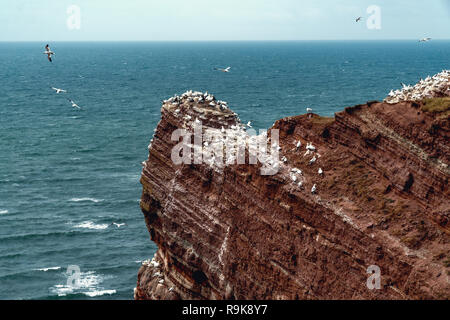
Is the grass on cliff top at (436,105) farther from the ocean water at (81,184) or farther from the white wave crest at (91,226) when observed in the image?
the white wave crest at (91,226)

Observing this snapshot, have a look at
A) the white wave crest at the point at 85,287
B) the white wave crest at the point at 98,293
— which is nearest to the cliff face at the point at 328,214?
the white wave crest at the point at 98,293

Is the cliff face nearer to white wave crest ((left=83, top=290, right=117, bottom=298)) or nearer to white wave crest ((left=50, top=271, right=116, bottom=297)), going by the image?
white wave crest ((left=83, top=290, right=117, bottom=298))

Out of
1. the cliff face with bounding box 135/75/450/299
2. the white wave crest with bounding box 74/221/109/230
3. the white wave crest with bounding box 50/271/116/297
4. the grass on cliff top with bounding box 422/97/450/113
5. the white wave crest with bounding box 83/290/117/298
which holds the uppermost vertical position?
the grass on cliff top with bounding box 422/97/450/113

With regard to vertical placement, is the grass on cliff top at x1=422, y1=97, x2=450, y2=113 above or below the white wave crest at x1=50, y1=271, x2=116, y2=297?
above

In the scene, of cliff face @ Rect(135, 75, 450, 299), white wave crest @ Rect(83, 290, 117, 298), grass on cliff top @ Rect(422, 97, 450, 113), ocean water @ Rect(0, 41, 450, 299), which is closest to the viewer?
cliff face @ Rect(135, 75, 450, 299)

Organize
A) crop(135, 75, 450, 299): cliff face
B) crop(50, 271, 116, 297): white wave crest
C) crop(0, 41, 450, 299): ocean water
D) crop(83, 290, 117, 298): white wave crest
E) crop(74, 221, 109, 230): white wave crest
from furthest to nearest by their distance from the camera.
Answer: crop(74, 221, 109, 230): white wave crest → crop(0, 41, 450, 299): ocean water → crop(50, 271, 116, 297): white wave crest → crop(83, 290, 117, 298): white wave crest → crop(135, 75, 450, 299): cliff face

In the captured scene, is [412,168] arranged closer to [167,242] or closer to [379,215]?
[379,215]

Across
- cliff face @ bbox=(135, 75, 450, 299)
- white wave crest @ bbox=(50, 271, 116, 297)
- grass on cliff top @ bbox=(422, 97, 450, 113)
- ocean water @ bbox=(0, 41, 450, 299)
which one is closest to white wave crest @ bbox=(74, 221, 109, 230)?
ocean water @ bbox=(0, 41, 450, 299)

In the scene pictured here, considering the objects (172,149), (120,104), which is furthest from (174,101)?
(120,104)
